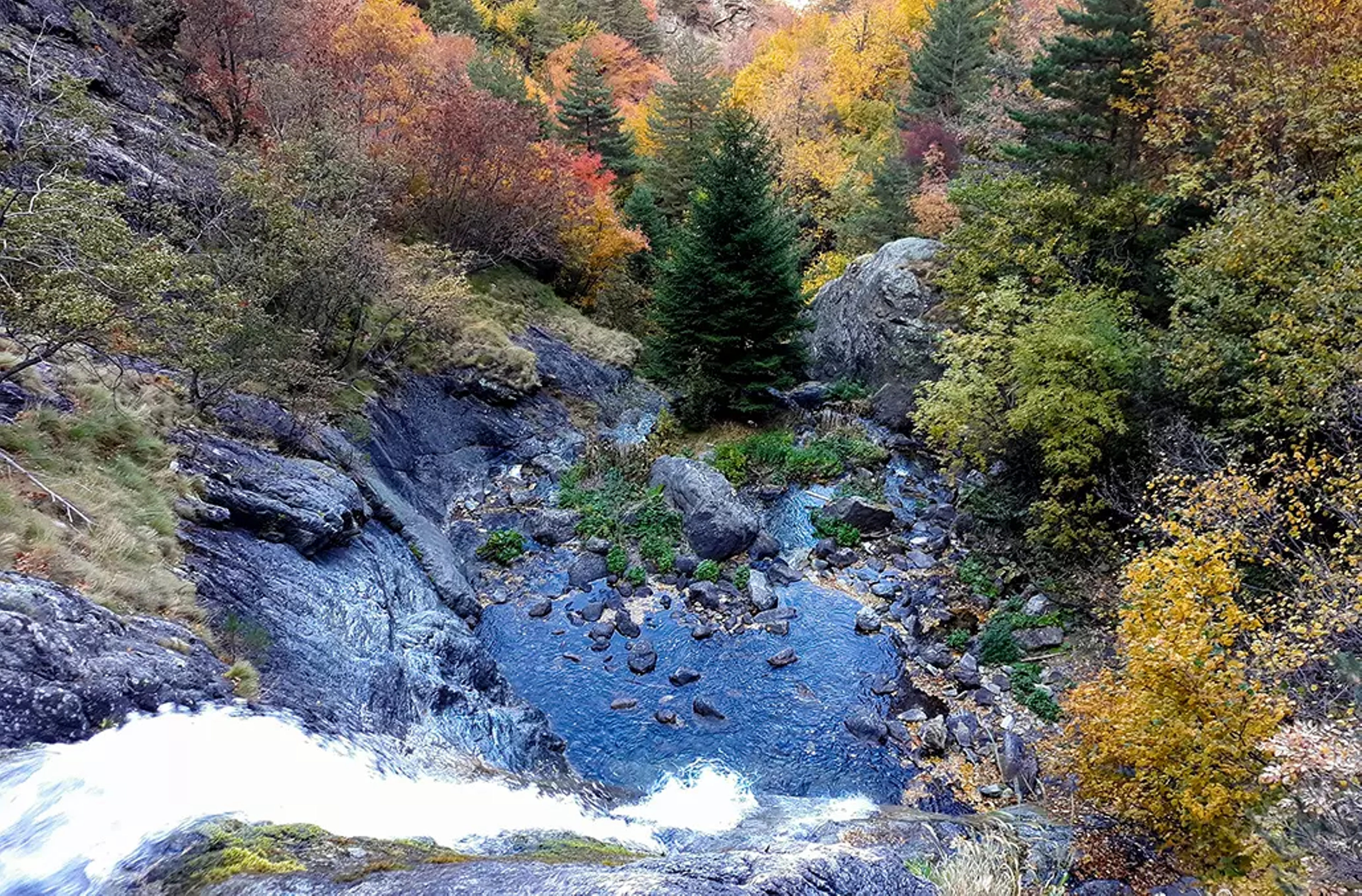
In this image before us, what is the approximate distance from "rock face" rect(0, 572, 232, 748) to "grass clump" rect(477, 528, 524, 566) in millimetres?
8763

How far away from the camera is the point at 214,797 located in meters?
4.91

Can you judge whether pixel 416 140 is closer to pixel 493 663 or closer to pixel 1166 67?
pixel 493 663

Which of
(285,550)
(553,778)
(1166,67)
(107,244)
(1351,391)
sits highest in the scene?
(1166,67)

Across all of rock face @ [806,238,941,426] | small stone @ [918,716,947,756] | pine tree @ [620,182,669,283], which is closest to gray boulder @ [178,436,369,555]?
small stone @ [918,716,947,756]

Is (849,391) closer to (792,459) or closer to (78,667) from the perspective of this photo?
(792,459)

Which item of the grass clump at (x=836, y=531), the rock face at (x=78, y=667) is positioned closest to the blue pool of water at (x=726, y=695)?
the grass clump at (x=836, y=531)

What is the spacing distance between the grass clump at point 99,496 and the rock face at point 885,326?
18.6 m

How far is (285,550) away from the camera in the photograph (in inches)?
364

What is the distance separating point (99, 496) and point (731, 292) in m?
16.3

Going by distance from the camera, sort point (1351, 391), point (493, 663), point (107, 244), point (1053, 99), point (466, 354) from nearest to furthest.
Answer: point (107, 244)
point (1351, 391)
point (493, 663)
point (1053, 99)
point (466, 354)

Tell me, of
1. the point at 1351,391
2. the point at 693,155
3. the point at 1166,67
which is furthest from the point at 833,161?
the point at 1351,391

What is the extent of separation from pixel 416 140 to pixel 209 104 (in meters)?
5.72

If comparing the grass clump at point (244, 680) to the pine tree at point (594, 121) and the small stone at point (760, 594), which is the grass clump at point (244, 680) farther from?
the pine tree at point (594, 121)

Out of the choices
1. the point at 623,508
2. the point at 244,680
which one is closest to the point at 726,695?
the point at 623,508
